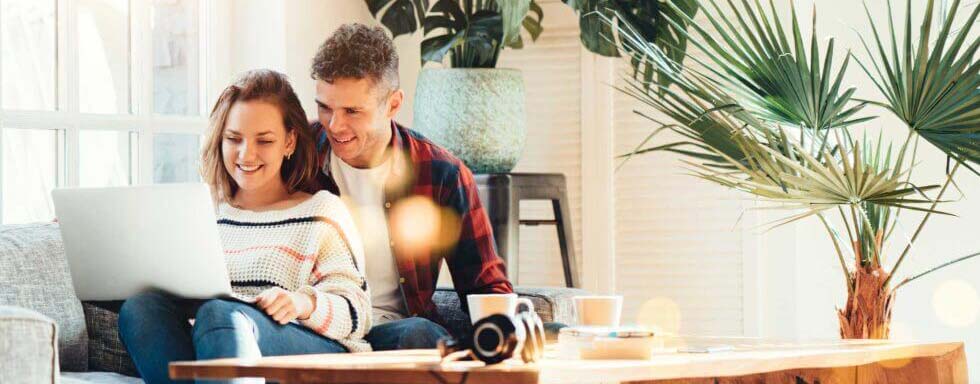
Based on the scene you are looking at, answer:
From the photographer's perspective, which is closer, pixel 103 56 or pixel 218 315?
pixel 218 315

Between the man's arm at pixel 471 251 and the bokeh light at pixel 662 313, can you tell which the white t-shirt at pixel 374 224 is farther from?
the bokeh light at pixel 662 313

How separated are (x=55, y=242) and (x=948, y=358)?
169 centimetres

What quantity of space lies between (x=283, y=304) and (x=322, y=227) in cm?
32

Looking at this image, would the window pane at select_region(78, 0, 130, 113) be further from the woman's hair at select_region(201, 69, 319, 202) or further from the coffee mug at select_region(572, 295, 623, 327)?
the coffee mug at select_region(572, 295, 623, 327)

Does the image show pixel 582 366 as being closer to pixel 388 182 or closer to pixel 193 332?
pixel 193 332

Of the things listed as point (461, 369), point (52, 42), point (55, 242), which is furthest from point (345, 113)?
point (461, 369)

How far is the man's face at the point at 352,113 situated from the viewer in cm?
256

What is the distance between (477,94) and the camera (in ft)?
11.7

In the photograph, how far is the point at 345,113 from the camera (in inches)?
101

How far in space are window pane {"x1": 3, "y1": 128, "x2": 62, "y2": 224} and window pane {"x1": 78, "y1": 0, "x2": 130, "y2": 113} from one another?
14 centimetres

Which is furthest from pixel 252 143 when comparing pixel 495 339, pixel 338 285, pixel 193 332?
pixel 495 339

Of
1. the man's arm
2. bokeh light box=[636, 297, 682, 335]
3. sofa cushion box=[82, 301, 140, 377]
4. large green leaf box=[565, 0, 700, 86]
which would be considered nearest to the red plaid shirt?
the man's arm

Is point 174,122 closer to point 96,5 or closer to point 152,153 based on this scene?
point 152,153

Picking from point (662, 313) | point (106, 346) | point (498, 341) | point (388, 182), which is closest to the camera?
point (498, 341)
